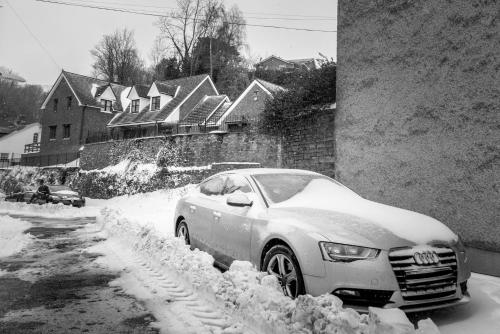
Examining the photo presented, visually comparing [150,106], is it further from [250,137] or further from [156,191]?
[250,137]

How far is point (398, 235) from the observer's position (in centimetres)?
338

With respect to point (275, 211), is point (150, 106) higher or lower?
higher

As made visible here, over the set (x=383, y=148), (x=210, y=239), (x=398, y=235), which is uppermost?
(x=383, y=148)

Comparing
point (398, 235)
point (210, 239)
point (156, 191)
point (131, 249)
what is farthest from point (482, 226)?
point (156, 191)

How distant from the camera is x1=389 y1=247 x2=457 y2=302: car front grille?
3.16 metres

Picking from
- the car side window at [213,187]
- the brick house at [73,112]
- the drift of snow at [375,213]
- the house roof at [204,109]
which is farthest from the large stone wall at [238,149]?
→ the brick house at [73,112]

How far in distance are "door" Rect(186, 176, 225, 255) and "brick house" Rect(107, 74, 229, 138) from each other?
23.5 m

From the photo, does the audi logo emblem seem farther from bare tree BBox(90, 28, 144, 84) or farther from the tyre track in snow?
bare tree BBox(90, 28, 144, 84)

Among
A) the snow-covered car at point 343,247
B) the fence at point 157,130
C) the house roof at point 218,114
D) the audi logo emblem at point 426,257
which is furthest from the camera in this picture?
the house roof at point 218,114

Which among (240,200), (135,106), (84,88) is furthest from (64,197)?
(84,88)

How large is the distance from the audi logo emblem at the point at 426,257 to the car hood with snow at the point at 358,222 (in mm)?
106

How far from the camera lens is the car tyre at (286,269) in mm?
3461

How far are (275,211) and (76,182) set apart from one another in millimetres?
27229

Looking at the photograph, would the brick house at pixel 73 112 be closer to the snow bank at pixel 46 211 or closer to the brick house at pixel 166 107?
the brick house at pixel 166 107
